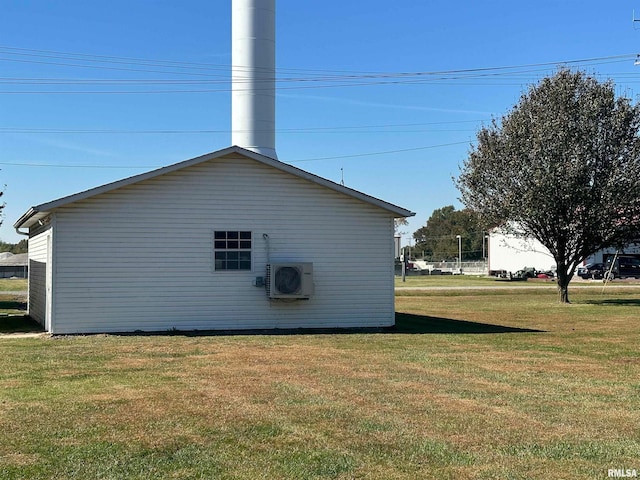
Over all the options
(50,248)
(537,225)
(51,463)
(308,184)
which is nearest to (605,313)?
(537,225)

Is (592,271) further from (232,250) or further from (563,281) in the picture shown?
(232,250)

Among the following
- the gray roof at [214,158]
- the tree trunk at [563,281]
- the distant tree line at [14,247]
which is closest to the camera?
the gray roof at [214,158]

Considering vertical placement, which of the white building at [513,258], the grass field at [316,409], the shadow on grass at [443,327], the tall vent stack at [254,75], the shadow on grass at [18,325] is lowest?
the grass field at [316,409]

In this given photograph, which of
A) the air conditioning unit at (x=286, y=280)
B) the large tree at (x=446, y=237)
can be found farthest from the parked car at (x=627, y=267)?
the large tree at (x=446, y=237)

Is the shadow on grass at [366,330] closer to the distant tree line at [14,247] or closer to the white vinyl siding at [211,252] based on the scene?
the white vinyl siding at [211,252]

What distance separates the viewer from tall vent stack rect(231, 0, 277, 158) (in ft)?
76.3

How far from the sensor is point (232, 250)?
55.8 ft

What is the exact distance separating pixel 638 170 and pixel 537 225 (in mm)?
4121

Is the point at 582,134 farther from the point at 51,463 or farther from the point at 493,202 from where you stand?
the point at 51,463

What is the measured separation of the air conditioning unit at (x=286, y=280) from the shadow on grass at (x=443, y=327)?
257cm

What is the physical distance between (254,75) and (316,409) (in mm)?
17352

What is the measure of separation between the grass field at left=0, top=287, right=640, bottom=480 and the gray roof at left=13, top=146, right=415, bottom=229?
9.82ft

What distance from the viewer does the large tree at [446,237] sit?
121 metres

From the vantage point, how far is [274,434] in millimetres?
6715
